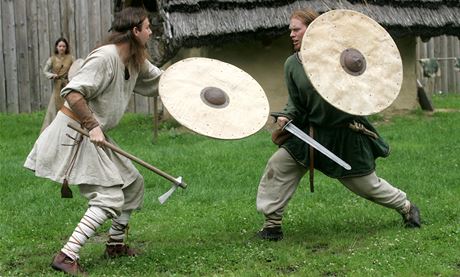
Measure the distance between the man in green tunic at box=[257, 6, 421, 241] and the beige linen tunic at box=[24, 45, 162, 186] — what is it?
3.74ft

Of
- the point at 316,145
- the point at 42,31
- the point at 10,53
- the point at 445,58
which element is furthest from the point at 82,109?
the point at 445,58

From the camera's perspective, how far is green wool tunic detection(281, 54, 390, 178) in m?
5.85

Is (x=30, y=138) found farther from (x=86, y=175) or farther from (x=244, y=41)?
(x=86, y=175)

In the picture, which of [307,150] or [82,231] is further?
[307,150]

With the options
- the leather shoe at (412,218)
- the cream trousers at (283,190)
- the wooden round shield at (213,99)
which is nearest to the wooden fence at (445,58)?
the leather shoe at (412,218)

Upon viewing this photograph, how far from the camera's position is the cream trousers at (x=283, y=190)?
6020 mm

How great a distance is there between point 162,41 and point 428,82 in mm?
6548

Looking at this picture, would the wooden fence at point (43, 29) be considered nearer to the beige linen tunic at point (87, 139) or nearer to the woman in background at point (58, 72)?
the woman in background at point (58, 72)

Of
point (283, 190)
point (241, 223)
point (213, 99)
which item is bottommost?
point (241, 223)

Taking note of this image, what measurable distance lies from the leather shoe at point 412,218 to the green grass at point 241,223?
0.12m

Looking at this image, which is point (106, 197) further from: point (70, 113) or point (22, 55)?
point (22, 55)

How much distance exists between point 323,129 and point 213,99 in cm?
82

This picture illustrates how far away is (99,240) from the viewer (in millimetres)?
6328

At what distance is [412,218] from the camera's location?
616 centimetres
